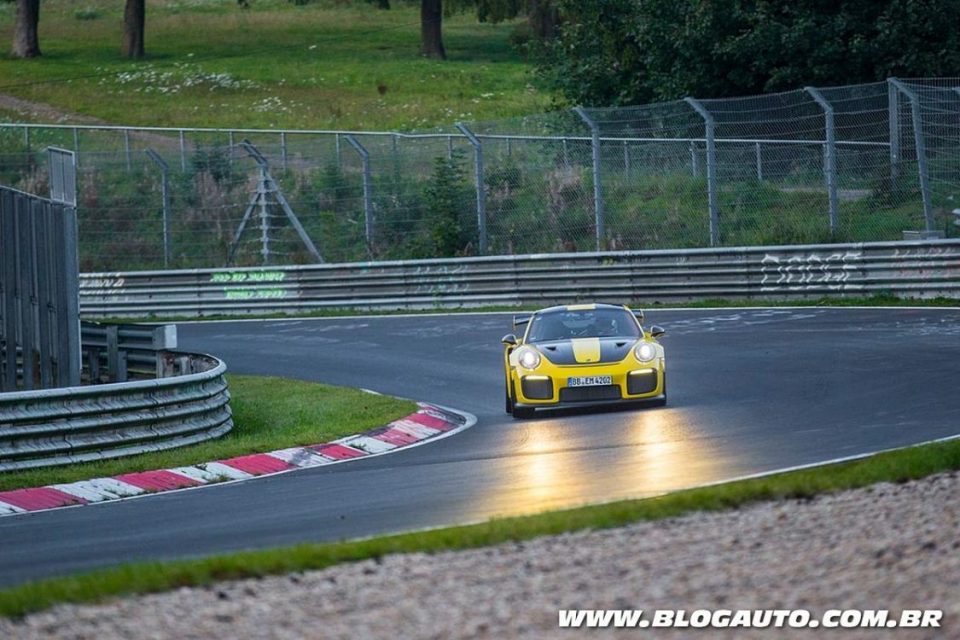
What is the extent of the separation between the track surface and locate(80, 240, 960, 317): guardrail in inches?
45.6

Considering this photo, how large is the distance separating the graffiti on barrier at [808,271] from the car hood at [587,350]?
973 cm

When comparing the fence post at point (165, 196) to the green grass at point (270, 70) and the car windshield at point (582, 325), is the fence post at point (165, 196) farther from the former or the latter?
the green grass at point (270, 70)

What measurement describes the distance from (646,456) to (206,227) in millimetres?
23719

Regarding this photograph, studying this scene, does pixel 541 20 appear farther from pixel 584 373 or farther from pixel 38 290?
pixel 584 373

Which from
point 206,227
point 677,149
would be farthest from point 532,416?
point 206,227

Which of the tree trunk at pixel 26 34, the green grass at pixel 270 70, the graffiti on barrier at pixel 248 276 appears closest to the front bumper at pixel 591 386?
the graffiti on barrier at pixel 248 276

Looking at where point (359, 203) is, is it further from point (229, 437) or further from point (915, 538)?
point (915, 538)

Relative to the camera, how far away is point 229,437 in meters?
16.5

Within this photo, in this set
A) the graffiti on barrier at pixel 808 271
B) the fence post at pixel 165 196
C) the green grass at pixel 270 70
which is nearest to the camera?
the graffiti on barrier at pixel 808 271

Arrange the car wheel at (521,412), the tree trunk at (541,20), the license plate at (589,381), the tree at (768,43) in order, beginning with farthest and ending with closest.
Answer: the tree trunk at (541,20)
the tree at (768,43)
the car wheel at (521,412)
the license plate at (589,381)

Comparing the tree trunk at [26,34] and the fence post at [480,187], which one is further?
the tree trunk at [26,34]

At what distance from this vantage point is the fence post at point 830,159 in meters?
25.4

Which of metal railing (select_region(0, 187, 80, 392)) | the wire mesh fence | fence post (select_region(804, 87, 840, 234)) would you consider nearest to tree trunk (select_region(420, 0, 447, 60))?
the wire mesh fence

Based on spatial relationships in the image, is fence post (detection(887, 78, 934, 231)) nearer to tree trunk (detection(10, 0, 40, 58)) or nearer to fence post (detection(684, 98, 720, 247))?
fence post (detection(684, 98, 720, 247))
